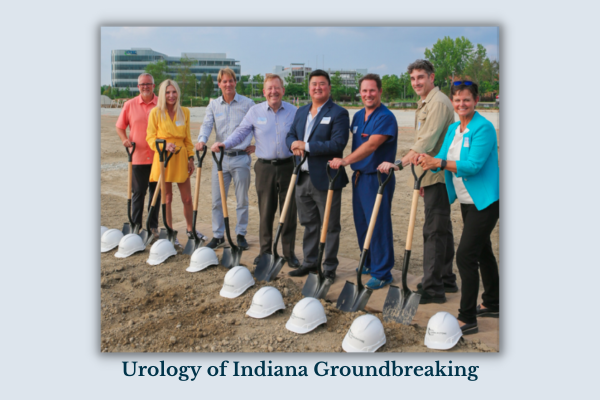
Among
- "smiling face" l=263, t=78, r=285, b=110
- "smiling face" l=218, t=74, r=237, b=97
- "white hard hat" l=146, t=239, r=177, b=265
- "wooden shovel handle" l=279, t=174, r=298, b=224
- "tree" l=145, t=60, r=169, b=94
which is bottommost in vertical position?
"white hard hat" l=146, t=239, r=177, b=265

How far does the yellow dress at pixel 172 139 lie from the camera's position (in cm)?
531

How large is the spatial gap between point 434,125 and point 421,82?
1.19ft

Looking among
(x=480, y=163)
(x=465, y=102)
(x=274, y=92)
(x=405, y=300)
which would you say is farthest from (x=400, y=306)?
(x=274, y=92)

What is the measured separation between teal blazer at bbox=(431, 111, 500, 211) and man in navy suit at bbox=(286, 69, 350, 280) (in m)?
1.01

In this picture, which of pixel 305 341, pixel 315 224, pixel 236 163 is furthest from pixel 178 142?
pixel 305 341

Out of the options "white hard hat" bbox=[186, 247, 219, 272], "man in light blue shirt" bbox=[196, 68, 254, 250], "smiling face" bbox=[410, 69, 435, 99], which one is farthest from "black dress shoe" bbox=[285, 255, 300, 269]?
"smiling face" bbox=[410, 69, 435, 99]

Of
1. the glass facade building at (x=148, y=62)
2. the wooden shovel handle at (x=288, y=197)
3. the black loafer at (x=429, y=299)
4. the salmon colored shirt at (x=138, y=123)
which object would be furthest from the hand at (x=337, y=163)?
the salmon colored shirt at (x=138, y=123)

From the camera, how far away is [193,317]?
13.3 feet

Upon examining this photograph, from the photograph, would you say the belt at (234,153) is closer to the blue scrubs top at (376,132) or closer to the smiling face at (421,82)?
the blue scrubs top at (376,132)

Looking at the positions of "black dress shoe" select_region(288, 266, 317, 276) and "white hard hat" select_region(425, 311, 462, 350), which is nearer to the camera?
"white hard hat" select_region(425, 311, 462, 350)

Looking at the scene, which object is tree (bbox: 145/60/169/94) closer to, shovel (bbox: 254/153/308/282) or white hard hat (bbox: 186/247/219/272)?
shovel (bbox: 254/153/308/282)

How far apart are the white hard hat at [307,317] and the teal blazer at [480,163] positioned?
4.31 feet

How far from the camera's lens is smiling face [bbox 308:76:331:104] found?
4.27 meters
